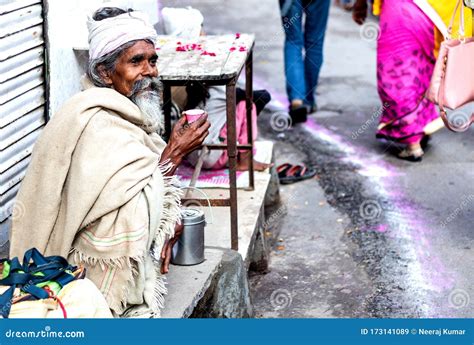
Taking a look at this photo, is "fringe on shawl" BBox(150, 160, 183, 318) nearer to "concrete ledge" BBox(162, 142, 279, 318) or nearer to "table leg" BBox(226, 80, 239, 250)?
"concrete ledge" BBox(162, 142, 279, 318)

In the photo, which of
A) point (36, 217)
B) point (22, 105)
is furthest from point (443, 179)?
point (36, 217)

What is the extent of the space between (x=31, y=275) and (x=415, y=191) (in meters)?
3.79

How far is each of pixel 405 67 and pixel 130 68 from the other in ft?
11.3

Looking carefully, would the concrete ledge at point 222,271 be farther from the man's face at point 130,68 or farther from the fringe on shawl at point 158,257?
the man's face at point 130,68

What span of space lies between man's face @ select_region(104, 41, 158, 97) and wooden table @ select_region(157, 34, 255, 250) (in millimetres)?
562

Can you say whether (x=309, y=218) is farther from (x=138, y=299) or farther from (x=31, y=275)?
(x=31, y=275)

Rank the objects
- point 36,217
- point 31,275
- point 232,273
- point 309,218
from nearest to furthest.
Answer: point 31,275 → point 36,217 → point 232,273 → point 309,218

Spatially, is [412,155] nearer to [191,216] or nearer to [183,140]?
Result: [191,216]

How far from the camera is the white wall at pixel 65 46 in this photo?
187 inches

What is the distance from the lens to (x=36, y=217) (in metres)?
3.50
